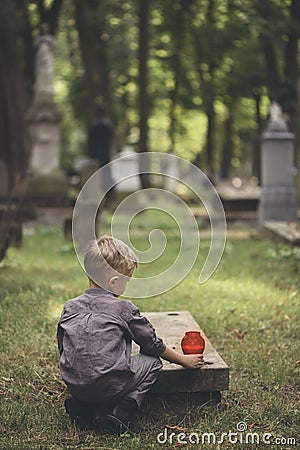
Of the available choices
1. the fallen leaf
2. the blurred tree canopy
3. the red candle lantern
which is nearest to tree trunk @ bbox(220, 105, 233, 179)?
the blurred tree canopy

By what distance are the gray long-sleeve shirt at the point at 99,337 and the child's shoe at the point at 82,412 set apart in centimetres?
19

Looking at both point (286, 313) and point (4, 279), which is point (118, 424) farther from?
point (4, 279)

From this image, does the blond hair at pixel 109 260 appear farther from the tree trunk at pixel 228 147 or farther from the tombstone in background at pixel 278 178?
the tree trunk at pixel 228 147

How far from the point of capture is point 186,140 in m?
51.0

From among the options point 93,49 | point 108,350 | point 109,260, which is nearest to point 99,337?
point 108,350

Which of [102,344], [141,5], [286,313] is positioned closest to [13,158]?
[141,5]

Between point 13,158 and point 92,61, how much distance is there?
14.6ft

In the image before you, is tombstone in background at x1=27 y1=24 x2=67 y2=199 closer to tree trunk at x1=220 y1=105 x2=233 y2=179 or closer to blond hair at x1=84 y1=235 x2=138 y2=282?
blond hair at x1=84 y1=235 x2=138 y2=282

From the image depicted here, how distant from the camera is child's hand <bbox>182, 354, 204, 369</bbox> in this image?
458 centimetres

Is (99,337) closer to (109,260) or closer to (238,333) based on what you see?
(109,260)

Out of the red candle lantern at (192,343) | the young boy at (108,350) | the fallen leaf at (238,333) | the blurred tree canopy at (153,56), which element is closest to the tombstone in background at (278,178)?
the blurred tree canopy at (153,56)

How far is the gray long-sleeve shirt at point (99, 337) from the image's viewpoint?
4.28m

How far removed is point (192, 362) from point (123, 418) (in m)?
0.53

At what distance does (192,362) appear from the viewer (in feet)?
15.0
